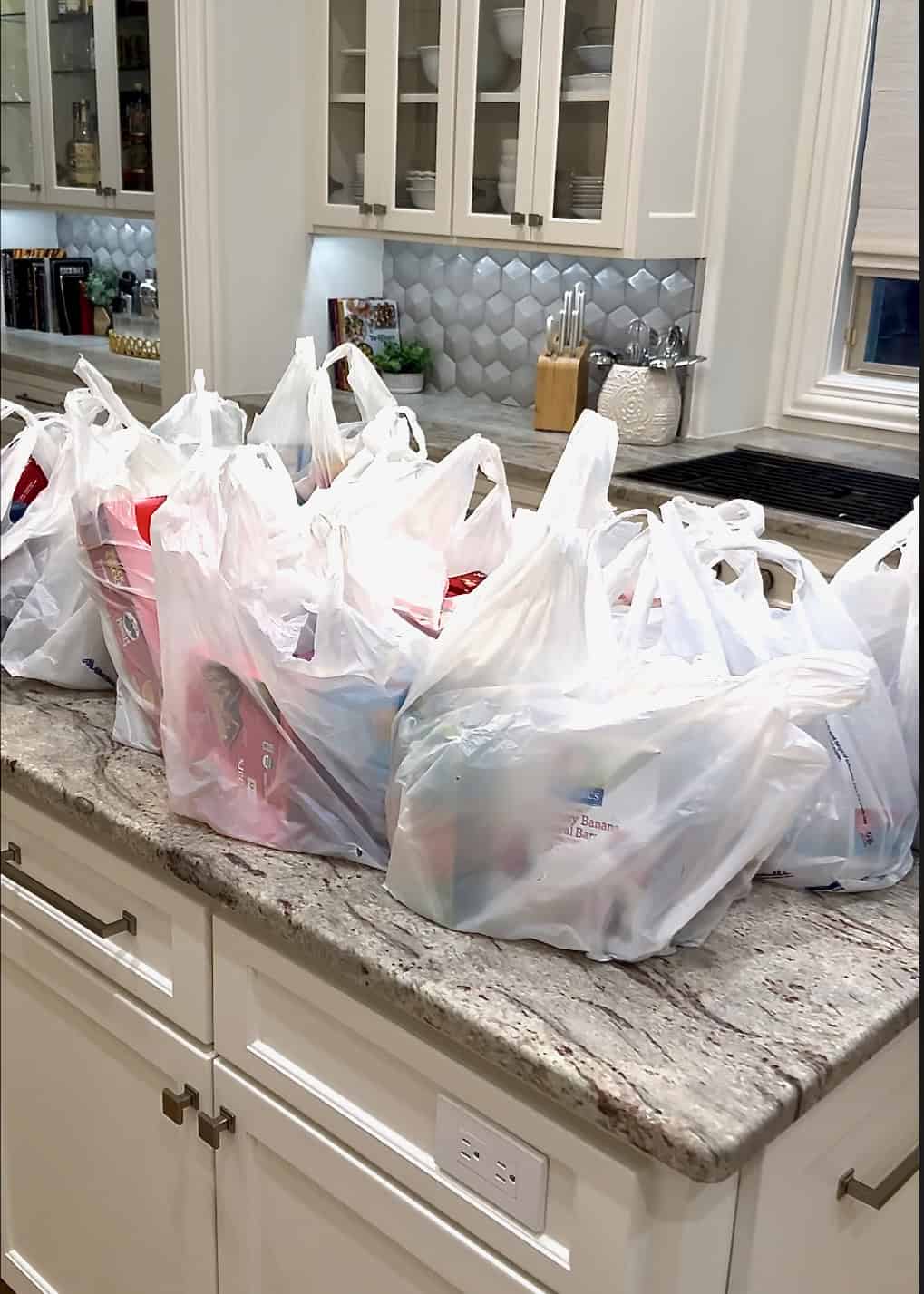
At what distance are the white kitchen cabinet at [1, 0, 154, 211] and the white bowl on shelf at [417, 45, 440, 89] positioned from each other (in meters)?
0.93

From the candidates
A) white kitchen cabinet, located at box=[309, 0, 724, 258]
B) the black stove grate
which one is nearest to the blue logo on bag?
the black stove grate

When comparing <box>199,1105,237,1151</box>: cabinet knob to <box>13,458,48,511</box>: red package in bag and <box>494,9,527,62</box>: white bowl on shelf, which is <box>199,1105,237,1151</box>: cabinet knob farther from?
<box>494,9,527,62</box>: white bowl on shelf

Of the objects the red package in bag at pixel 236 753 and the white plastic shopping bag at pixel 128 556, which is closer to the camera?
the red package in bag at pixel 236 753

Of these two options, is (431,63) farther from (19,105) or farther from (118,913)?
(118,913)

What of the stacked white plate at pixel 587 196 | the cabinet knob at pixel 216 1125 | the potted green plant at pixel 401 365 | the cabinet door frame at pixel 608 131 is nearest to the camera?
the cabinet knob at pixel 216 1125

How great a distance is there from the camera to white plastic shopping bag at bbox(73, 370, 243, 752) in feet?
4.21

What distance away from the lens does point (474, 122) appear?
10.2ft

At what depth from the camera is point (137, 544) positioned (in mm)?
1274

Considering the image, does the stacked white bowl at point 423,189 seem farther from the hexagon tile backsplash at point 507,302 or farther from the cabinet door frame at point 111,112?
the cabinet door frame at point 111,112

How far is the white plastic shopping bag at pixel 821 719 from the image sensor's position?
1047 millimetres

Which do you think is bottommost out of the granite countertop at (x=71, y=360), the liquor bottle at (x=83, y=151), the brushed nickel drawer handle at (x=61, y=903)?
the brushed nickel drawer handle at (x=61, y=903)

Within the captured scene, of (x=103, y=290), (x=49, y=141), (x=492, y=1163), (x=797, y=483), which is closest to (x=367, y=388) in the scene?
(x=492, y=1163)

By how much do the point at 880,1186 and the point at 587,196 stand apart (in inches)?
95.8

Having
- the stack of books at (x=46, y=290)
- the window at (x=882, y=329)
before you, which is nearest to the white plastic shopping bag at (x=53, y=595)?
the window at (x=882, y=329)
